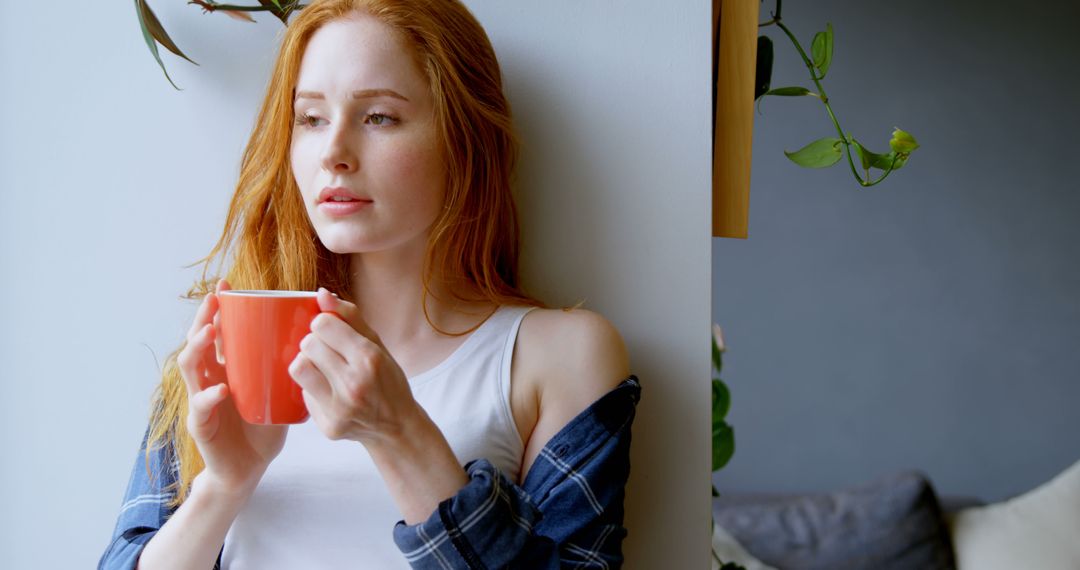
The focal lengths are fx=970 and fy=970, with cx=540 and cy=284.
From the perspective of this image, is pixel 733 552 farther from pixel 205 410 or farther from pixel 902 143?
pixel 205 410

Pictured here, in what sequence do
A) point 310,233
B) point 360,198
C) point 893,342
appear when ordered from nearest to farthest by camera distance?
point 360,198 < point 310,233 < point 893,342

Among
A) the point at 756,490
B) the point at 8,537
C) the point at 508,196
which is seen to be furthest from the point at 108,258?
the point at 756,490

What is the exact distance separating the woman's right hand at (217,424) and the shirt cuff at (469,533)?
5.7 inches

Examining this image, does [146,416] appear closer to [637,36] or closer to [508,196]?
[508,196]

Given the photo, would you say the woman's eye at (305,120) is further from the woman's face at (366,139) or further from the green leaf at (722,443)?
the green leaf at (722,443)

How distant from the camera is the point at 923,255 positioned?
2.89m

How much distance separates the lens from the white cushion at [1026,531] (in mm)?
2436

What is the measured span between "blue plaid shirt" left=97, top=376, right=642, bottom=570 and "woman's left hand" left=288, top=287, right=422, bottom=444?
97 mm

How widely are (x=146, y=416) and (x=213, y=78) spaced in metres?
0.35

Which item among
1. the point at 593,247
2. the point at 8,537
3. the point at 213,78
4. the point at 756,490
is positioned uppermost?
the point at 213,78

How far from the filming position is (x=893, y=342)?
114 inches

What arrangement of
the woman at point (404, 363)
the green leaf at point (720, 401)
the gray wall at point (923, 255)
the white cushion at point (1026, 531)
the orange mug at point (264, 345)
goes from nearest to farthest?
1. the orange mug at point (264, 345)
2. the woman at point (404, 363)
3. the green leaf at point (720, 401)
4. the white cushion at point (1026, 531)
5. the gray wall at point (923, 255)

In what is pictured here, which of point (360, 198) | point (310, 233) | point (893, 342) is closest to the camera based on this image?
point (360, 198)

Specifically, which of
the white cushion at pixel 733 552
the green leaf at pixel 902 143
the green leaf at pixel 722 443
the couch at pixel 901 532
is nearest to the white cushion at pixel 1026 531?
the couch at pixel 901 532
